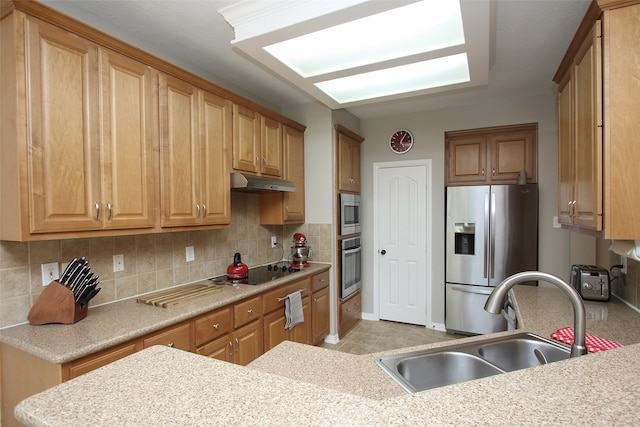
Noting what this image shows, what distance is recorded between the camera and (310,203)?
→ 3.75 m

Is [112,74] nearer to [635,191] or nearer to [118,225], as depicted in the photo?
[118,225]

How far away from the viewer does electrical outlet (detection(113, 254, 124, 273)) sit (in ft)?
7.00

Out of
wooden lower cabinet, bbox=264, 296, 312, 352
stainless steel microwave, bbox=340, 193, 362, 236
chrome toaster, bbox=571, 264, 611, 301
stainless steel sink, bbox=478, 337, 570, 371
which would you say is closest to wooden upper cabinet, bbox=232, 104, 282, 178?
stainless steel microwave, bbox=340, 193, 362, 236

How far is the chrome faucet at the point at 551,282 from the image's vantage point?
41.1 inches

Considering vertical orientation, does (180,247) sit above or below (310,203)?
below

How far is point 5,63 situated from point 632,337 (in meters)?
3.24

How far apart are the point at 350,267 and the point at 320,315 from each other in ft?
2.51

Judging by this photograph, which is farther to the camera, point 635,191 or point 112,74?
point 112,74

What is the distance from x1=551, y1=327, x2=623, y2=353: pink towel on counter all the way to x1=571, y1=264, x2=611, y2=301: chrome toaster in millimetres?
879

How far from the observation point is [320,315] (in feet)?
11.4

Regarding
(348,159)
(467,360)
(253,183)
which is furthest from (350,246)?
(467,360)

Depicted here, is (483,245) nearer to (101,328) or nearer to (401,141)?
(401,141)

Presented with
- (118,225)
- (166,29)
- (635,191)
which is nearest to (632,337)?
(635,191)

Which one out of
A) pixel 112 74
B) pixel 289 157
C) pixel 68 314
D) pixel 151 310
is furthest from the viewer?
pixel 289 157
